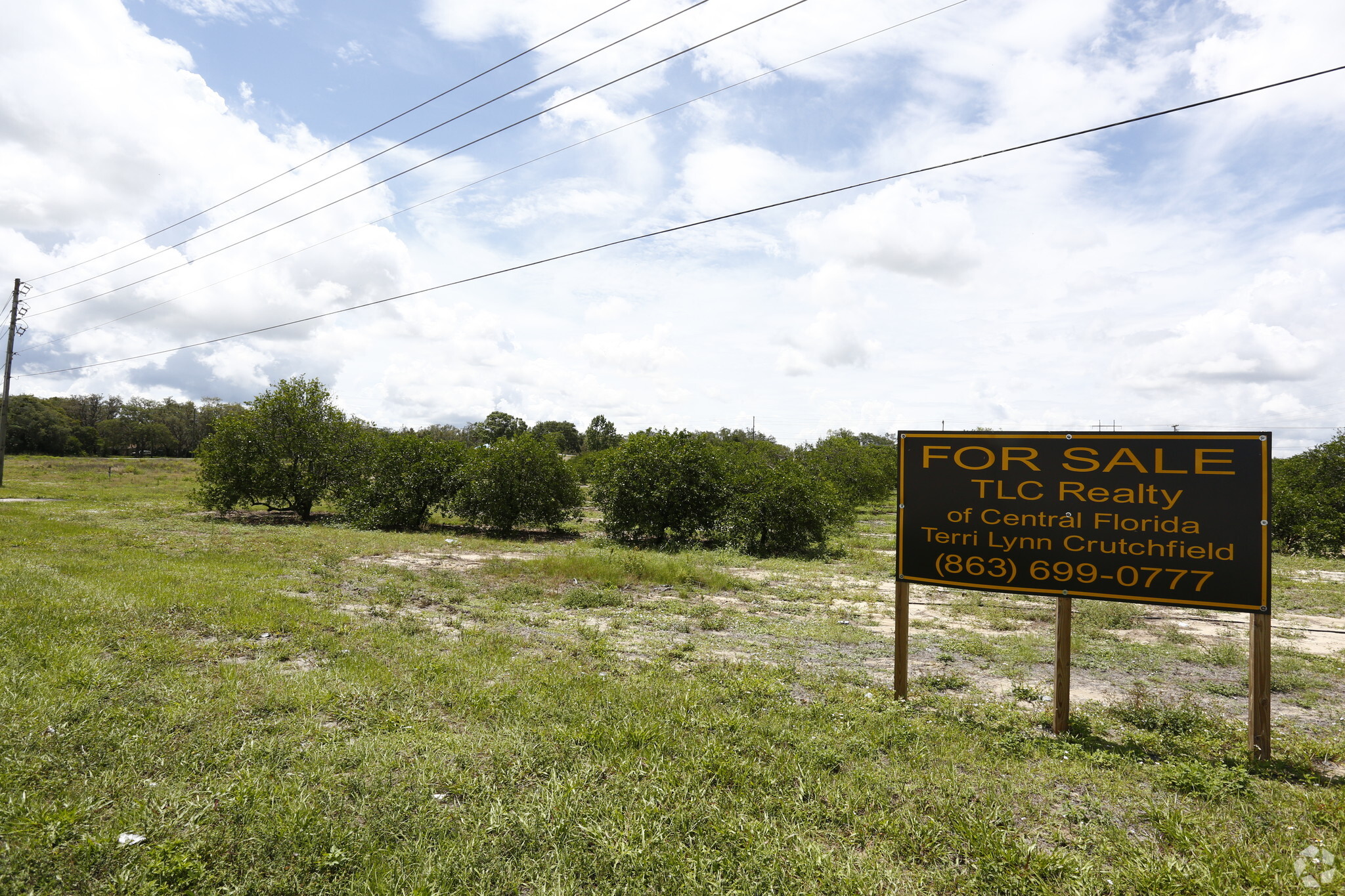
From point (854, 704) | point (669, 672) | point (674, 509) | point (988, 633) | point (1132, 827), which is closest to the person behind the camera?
point (1132, 827)

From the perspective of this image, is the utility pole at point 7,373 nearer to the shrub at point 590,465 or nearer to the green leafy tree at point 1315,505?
the shrub at point 590,465

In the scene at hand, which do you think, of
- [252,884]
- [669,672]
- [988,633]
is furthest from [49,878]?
[988,633]

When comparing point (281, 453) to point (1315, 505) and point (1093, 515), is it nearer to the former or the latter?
point (1093, 515)

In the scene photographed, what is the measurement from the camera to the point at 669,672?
627cm

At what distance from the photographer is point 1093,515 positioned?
512 centimetres

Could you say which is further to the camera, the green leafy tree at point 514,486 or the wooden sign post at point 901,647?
the green leafy tree at point 514,486

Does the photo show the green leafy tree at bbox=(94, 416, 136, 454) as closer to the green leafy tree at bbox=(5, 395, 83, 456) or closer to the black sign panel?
the green leafy tree at bbox=(5, 395, 83, 456)

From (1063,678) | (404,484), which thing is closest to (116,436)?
(404,484)

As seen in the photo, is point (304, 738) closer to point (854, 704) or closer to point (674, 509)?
point (854, 704)

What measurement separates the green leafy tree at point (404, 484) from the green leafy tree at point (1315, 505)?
26128 mm

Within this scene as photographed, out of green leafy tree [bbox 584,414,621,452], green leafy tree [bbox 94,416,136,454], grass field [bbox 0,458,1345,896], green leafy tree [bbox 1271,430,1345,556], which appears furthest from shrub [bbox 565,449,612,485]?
green leafy tree [bbox 94,416,136,454]

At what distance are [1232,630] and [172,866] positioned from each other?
1226 cm

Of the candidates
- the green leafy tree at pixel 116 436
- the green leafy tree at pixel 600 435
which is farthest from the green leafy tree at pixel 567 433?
the green leafy tree at pixel 116 436

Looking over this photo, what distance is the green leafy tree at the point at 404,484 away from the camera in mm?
22281
